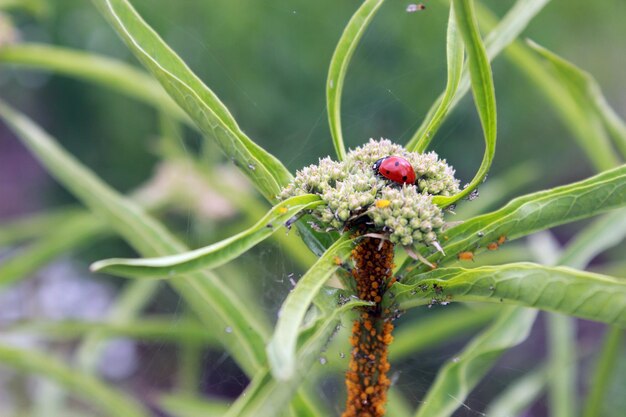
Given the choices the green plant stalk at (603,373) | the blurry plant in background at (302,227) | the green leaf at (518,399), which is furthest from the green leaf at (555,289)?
the green leaf at (518,399)

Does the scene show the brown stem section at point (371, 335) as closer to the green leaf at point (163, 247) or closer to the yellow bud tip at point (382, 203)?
the yellow bud tip at point (382, 203)

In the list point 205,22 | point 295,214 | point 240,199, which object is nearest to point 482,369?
point 295,214

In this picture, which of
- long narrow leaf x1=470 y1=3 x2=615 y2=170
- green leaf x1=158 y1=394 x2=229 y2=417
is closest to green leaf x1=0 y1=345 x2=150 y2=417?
green leaf x1=158 y1=394 x2=229 y2=417

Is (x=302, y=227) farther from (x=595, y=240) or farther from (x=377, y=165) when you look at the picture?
(x=595, y=240)

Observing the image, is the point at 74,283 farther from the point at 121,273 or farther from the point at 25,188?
the point at 121,273

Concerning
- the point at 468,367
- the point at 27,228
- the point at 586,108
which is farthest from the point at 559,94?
the point at 27,228

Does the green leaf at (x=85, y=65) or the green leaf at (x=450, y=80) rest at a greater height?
the green leaf at (x=85, y=65)

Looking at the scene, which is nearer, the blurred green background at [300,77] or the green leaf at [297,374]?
the green leaf at [297,374]
